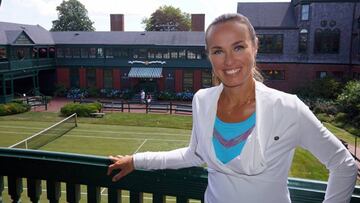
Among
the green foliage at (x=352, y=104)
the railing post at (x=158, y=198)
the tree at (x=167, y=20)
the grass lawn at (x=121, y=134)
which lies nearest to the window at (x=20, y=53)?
the grass lawn at (x=121, y=134)

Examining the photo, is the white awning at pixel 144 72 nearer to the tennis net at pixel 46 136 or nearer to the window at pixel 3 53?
the window at pixel 3 53

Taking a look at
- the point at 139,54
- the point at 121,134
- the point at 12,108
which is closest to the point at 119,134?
the point at 121,134

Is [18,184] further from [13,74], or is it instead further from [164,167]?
[13,74]

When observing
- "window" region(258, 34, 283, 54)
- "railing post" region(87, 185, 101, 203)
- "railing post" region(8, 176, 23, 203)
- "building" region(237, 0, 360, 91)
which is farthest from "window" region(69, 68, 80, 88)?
"railing post" region(87, 185, 101, 203)

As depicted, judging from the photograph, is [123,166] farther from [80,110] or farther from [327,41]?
[327,41]

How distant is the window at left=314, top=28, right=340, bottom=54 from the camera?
3522 centimetres

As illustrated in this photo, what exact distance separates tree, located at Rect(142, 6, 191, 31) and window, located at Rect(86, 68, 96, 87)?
32292 mm

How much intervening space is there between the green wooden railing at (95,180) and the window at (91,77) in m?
38.6

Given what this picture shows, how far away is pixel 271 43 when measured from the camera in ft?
120

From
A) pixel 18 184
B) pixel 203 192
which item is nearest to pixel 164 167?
pixel 203 192

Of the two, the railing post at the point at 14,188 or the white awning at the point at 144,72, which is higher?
the railing post at the point at 14,188

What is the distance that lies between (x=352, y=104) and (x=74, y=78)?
28.5 m

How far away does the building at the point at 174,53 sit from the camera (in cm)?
3503

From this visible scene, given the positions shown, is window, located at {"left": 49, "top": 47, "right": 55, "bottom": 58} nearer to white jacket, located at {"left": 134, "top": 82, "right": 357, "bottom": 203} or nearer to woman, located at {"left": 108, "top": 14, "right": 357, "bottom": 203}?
woman, located at {"left": 108, "top": 14, "right": 357, "bottom": 203}
